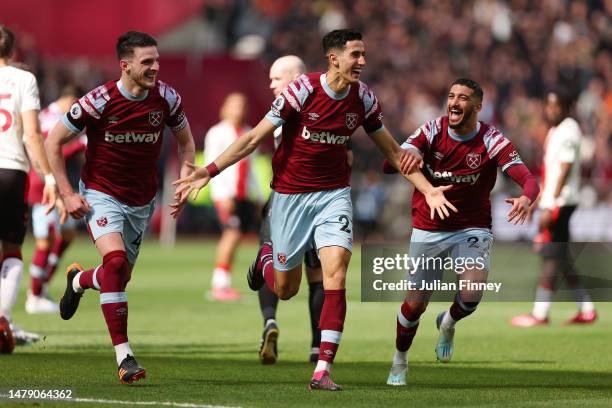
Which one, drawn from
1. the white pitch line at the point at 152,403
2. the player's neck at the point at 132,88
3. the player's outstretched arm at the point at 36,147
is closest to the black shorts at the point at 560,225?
the player's outstretched arm at the point at 36,147

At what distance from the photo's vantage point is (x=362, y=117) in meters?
9.88

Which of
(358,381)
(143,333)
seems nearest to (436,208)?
(358,381)

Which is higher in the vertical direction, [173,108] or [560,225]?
[173,108]

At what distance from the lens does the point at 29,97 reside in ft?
36.9

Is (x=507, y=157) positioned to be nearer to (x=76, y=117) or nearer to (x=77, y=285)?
(x=76, y=117)

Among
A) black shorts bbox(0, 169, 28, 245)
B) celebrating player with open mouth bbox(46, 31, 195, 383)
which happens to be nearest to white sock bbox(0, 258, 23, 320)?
black shorts bbox(0, 169, 28, 245)

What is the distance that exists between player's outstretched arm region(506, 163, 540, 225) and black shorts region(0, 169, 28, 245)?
13.7ft

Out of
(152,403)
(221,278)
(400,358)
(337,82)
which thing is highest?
(337,82)

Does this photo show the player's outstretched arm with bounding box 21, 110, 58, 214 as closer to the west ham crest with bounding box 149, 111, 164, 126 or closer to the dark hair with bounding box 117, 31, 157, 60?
the west ham crest with bounding box 149, 111, 164, 126

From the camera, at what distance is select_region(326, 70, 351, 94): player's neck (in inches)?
382

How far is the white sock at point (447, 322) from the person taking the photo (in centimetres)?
1073

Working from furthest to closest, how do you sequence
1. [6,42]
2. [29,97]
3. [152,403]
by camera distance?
[6,42] → [29,97] → [152,403]

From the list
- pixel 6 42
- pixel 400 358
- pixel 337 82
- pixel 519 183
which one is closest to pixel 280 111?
pixel 337 82

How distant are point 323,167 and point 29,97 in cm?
287
